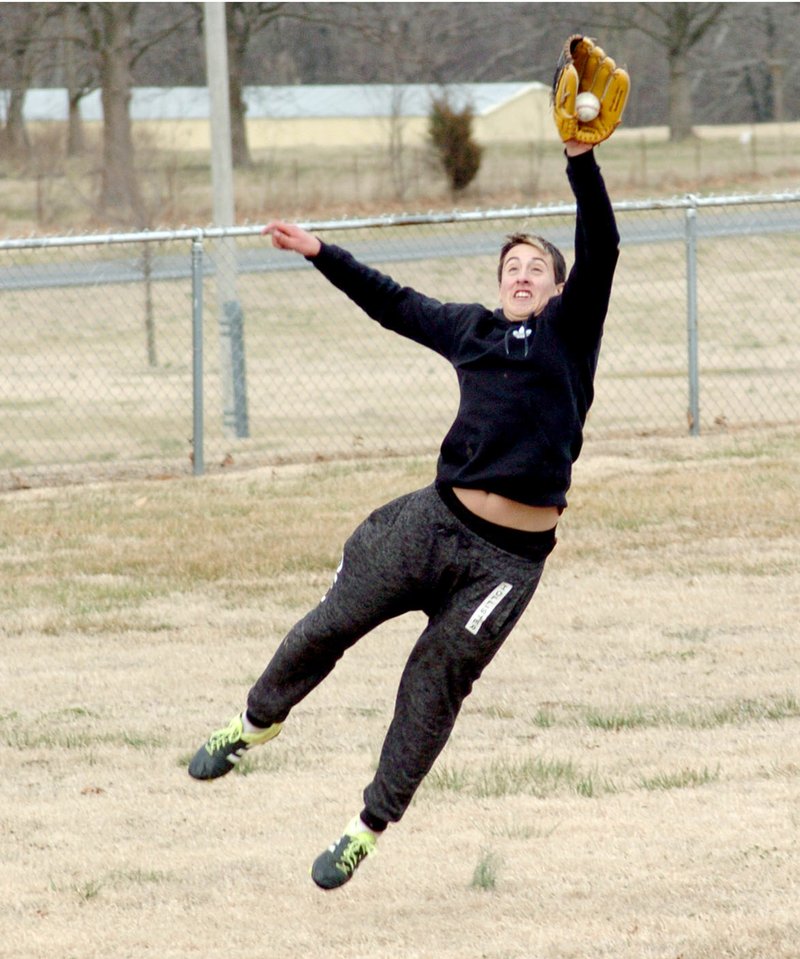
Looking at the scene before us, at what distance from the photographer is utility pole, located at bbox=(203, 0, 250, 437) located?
12.2 metres

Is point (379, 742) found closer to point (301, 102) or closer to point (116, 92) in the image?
point (116, 92)

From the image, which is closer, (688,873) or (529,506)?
(529,506)

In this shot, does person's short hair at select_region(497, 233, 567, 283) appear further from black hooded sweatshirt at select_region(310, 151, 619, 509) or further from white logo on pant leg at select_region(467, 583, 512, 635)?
white logo on pant leg at select_region(467, 583, 512, 635)

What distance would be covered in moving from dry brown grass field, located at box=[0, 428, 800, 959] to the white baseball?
2066mm

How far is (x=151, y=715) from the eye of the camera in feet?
21.2

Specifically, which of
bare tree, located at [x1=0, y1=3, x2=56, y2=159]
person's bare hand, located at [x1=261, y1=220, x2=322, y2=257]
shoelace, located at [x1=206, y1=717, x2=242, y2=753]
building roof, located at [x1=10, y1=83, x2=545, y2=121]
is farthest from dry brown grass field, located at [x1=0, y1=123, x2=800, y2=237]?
shoelace, located at [x1=206, y1=717, x2=242, y2=753]

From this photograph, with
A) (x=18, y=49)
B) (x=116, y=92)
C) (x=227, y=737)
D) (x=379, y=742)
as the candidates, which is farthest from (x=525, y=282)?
(x=116, y=92)

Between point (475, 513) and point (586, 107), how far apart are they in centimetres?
105

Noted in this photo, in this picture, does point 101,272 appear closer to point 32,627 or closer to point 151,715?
point 32,627

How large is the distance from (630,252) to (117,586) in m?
17.0

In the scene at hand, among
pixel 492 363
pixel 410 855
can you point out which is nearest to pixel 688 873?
pixel 410 855

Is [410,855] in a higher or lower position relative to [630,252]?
higher

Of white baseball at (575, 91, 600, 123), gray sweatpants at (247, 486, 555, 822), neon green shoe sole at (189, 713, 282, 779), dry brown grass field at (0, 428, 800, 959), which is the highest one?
white baseball at (575, 91, 600, 123)

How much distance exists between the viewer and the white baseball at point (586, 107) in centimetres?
393
